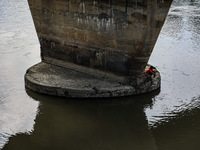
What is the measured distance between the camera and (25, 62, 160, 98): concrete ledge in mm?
9602

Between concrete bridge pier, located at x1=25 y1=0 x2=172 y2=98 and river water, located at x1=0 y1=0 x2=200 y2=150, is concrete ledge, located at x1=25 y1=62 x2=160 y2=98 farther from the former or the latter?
river water, located at x1=0 y1=0 x2=200 y2=150

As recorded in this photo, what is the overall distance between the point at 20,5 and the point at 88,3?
15.5m

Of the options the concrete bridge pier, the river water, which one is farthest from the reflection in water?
the concrete bridge pier

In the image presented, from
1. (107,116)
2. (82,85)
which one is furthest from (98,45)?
(107,116)

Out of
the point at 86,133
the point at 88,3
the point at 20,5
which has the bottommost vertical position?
the point at 86,133

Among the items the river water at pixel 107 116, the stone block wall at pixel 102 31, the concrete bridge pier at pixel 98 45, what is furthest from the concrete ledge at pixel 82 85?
the stone block wall at pixel 102 31

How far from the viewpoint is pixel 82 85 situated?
9766mm

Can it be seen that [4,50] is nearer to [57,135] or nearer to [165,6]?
[57,135]

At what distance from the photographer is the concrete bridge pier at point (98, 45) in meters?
8.91

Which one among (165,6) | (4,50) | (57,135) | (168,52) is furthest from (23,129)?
(168,52)

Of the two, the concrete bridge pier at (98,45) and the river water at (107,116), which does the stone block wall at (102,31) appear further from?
the river water at (107,116)

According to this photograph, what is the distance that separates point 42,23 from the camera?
11.3 m

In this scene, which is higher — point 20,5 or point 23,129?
point 20,5

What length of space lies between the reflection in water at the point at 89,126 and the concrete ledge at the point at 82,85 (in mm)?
223
